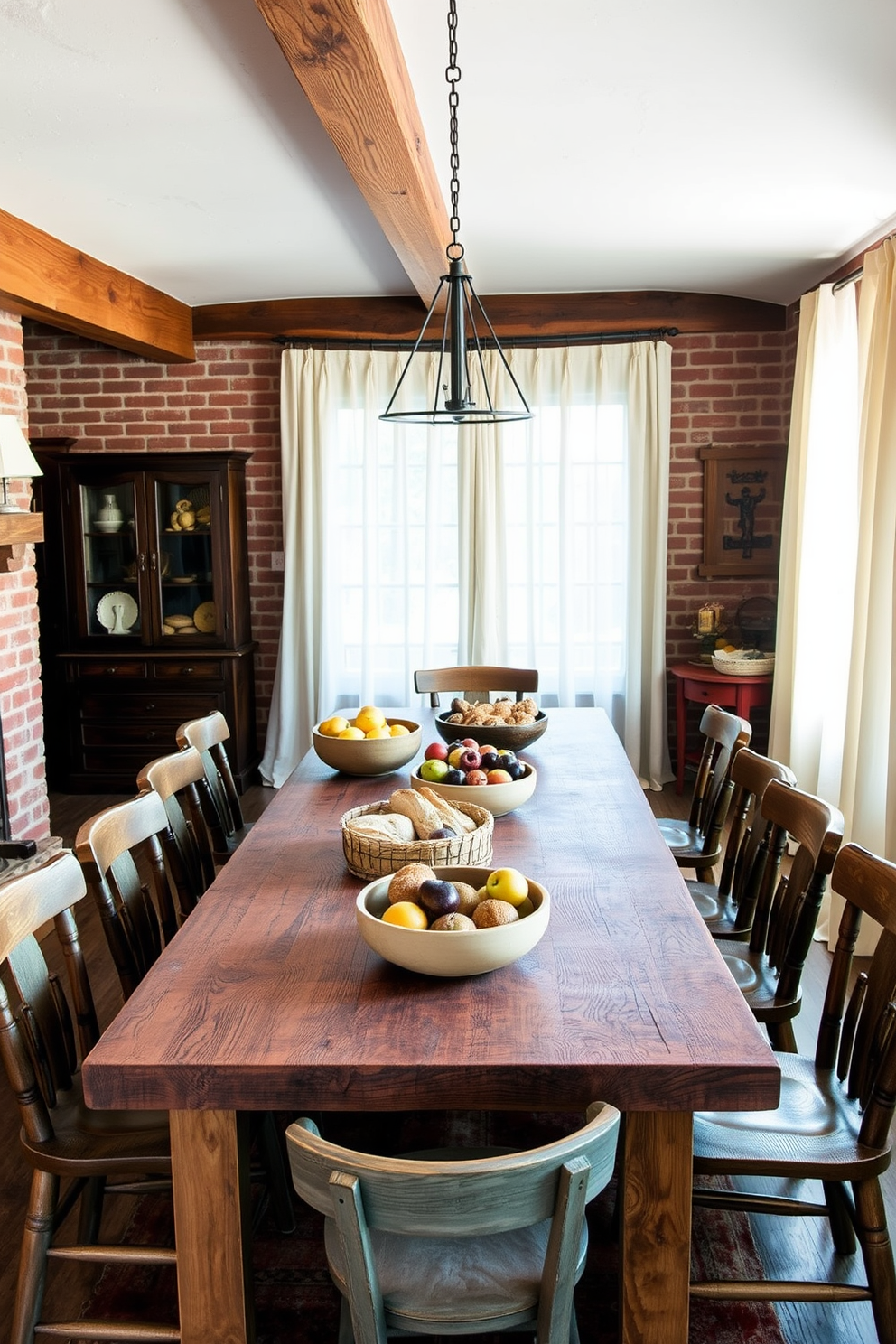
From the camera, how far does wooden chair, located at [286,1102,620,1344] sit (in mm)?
1132

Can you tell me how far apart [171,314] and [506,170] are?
2422mm

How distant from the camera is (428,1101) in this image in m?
1.42

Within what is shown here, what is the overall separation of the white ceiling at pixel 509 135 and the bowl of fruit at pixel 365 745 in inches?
64.3

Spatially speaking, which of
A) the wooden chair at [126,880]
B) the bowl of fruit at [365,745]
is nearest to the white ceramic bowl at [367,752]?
the bowl of fruit at [365,745]

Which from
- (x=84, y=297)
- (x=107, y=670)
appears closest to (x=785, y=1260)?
(x=84, y=297)

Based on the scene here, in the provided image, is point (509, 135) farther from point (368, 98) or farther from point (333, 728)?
point (333, 728)

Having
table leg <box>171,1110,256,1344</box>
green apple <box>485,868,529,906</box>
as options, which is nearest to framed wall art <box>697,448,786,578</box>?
green apple <box>485,868,529,906</box>

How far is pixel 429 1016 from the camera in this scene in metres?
1.55

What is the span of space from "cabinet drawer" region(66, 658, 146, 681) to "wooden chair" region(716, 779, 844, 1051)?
384 cm

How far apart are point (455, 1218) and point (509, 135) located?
112 inches

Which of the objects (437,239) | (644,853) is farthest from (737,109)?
(644,853)

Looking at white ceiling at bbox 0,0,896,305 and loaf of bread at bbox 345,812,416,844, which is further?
white ceiling at bbox 0,0,896,305

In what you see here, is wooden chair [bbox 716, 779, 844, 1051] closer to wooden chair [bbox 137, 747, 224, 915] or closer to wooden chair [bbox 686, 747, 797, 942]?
wooden chair [bbox 686, 747, 797, 942]

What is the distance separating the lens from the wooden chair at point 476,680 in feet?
13.9
